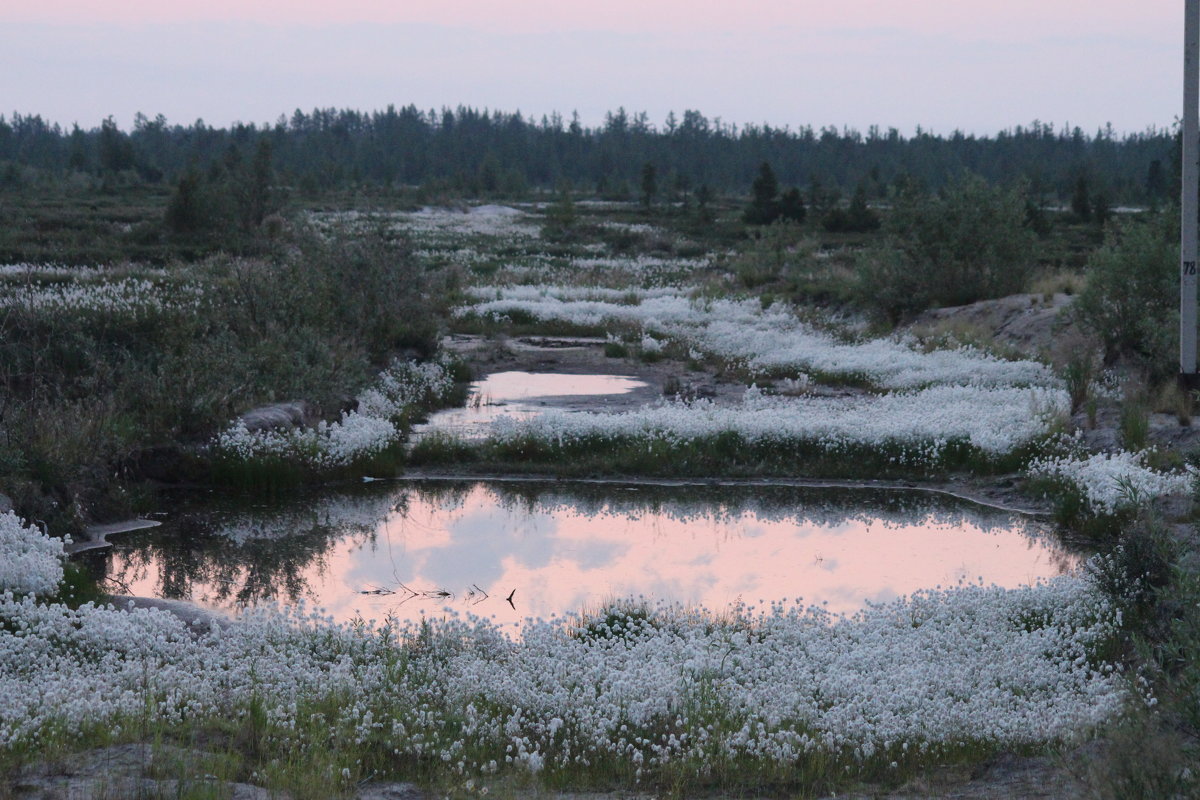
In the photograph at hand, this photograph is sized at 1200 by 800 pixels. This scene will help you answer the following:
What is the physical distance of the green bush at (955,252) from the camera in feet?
85.6

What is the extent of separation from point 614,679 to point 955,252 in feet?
70.3

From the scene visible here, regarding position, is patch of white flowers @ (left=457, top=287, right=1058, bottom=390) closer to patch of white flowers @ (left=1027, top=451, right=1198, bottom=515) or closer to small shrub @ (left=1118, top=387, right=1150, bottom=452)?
small shrub @ (left=1118, top=387, right=1150, bottom=452)

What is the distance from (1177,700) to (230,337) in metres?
14.8

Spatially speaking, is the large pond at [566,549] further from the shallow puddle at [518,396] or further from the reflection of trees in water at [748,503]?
the shallow puddle at [518,396]

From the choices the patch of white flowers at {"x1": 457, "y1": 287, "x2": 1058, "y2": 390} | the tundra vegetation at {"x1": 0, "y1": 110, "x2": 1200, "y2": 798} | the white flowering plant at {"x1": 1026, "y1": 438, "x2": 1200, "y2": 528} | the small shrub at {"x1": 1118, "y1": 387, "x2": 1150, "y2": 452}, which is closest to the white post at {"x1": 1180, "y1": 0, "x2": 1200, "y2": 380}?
the small shrub at {"x1": 1118, "y1": 387, "x2": 1150, "y2": 452}

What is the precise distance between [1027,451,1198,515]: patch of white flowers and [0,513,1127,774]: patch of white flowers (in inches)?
117

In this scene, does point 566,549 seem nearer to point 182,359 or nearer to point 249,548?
point 249,548

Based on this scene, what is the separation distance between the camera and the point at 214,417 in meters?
14.3

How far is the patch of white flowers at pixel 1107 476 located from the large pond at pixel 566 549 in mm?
684

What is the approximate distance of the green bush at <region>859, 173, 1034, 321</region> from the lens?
26.1 metres

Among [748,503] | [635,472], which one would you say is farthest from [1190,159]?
[635,472]

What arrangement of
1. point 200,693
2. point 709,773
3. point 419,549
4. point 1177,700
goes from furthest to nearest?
point 419,549
point 200,693
point 709,773
point 1177,700

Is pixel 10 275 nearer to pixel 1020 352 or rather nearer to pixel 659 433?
pixel 659 433

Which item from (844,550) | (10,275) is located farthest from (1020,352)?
(10,275)
